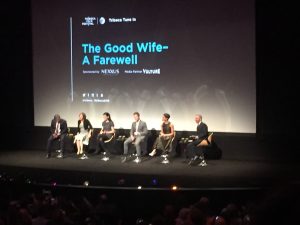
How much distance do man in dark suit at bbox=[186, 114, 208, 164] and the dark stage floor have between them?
8.9 inches

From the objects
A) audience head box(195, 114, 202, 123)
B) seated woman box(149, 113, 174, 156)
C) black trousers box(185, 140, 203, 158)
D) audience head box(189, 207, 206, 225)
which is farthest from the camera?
seated woman box(149, 113, 174, 156)

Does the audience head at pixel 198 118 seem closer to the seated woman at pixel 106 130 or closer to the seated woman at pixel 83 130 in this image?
the seated woman at pixel 106 130

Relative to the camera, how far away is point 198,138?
9.30m

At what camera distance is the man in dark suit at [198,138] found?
9.24 meters

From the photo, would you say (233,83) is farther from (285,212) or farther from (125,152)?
(285,212)

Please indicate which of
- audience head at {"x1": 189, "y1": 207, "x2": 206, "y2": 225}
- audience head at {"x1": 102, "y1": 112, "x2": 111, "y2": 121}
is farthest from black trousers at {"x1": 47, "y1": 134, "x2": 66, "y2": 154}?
audience head at {"x1": 189, "y1": 207, "x2": 206, "y2": 225}

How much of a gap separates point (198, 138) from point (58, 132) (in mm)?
3097

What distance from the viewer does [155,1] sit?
10211 mm

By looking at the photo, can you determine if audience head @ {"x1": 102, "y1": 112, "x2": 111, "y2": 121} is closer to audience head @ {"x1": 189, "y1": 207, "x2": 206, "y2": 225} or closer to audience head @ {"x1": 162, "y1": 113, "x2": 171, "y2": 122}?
audience head @ {"x1": 162, "y1": 113, "x2": 171, "y2": 122}

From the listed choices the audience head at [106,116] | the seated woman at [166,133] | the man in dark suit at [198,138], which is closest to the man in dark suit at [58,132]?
the audience head at [106,116]

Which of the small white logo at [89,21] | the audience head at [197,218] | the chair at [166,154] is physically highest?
the small white logo at [89,21]

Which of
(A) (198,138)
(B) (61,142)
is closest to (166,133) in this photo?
(A) (198,138)

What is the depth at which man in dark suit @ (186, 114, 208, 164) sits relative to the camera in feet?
30.3

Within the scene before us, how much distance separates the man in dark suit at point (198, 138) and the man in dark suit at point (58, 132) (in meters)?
2.73
